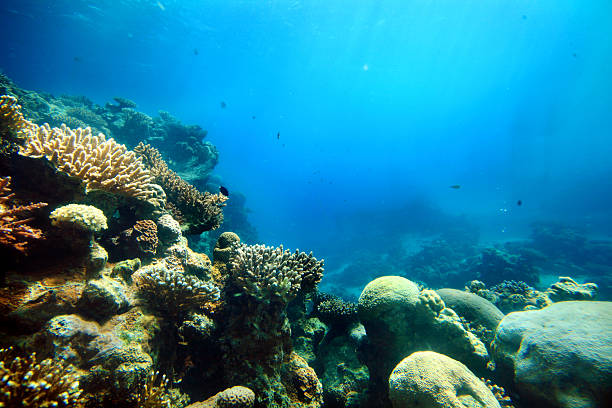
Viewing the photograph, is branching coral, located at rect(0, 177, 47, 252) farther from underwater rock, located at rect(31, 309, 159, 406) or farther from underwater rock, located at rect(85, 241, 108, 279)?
underwater rock, located at rect(31, 309, 159, 406)

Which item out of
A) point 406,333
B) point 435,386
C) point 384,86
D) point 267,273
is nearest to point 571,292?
point 406,333

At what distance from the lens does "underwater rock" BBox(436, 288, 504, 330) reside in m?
6.61

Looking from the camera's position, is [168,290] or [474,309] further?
[474,309]

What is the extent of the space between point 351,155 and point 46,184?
151819 millimetres

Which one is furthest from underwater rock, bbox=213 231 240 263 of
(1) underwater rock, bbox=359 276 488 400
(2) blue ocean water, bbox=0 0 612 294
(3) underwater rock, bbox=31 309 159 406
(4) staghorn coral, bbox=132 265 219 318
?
(2) blue ocean water, bbox=0 0 612 294

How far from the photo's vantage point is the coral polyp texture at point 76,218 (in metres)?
3.20

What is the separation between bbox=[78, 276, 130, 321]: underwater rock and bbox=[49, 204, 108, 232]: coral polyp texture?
32.2 inches

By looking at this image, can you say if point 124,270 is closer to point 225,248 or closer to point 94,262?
point 94,262

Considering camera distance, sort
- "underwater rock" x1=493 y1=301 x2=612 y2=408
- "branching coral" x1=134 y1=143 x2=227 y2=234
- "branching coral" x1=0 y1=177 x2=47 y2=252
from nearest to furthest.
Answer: "branching coral" x1=0 y1=177 x2=47 y2=252 < "underwater rock" x1=493 y1=301 x2=612 y2=408 < "branching coral" x1=134 y1=143 x2=227 y2=234

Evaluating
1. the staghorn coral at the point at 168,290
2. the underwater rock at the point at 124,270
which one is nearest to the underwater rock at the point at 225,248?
the staghorn coral at the point at 168,290

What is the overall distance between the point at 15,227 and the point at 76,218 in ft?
2.14

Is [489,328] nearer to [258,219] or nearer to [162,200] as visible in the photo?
[162,200]

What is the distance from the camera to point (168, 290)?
381cm

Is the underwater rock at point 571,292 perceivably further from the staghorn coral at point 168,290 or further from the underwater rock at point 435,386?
the staghorn coral at point 168,290
